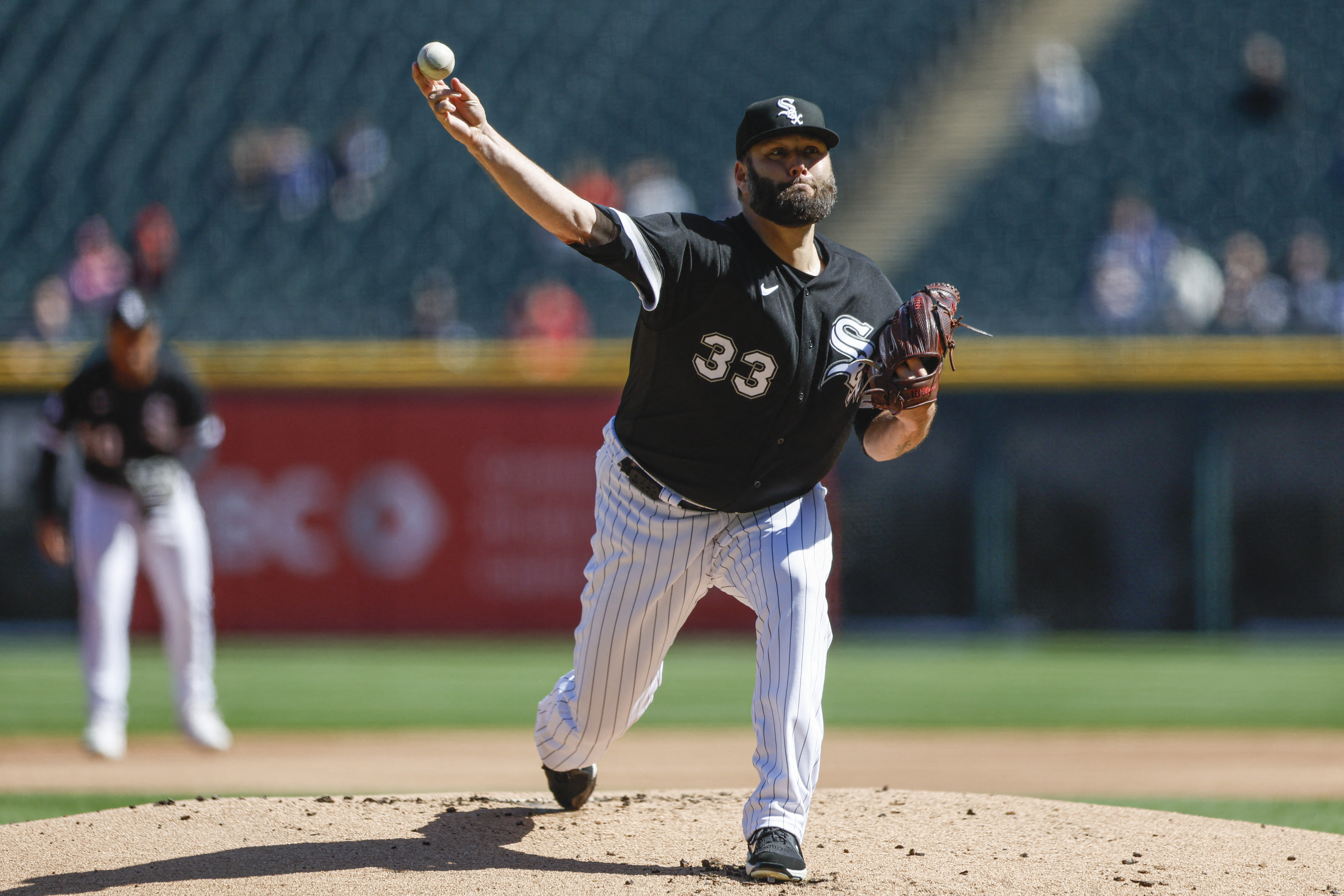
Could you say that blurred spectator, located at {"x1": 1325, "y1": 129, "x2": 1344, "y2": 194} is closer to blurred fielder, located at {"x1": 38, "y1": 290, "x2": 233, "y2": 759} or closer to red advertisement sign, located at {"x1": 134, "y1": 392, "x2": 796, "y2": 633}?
red advertisement sign, located at {"x1": 134, "y1": 392, "x2": 796, "y2": 633}

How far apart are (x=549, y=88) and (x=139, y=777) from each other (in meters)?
9.99

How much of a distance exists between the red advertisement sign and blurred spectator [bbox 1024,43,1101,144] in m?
5.20

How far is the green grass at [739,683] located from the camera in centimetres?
814

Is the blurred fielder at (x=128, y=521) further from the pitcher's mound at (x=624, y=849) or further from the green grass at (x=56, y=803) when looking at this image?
the pitcher's mound at (x=624, y=849)

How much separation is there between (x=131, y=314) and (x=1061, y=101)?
10.3 meters

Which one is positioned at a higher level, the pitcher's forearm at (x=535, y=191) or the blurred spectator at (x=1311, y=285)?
the blurred spectator at (x=1311, y=285)

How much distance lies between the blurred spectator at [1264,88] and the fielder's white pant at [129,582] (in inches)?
427

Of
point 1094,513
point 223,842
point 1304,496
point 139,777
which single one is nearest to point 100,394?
point 139,777

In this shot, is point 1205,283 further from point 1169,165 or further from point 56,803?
point 56,803

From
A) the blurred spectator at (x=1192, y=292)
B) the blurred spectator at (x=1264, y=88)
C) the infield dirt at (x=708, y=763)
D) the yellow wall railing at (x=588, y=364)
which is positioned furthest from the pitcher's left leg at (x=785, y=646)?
the blurred spectator at (x=1264, y=88)

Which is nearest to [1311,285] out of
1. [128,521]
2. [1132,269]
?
[1132,269]

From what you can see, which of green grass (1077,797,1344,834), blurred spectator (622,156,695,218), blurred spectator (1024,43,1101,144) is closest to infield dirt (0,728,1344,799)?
green grass (1077,797,1344,834)

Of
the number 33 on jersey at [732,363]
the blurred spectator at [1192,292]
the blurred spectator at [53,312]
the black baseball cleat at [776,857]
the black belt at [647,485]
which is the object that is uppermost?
the blurred spectator at [1192,292]

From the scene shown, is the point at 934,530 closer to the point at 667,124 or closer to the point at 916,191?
the point at 916,191
